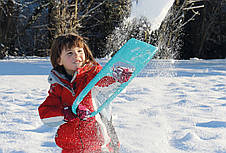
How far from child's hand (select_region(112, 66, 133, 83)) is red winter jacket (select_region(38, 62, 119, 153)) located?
4 cm

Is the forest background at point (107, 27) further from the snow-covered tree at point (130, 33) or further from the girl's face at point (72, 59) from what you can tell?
the girl's face at point (72, 59)

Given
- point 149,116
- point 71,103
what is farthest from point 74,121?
point 149,116

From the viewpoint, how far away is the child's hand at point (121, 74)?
66.1 inches

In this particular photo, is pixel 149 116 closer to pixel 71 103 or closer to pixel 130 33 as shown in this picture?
pixel 71 103

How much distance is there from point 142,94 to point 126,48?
2.54 m

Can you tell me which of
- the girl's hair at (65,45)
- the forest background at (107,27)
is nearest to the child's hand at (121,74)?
the girl's hair at (65,45)

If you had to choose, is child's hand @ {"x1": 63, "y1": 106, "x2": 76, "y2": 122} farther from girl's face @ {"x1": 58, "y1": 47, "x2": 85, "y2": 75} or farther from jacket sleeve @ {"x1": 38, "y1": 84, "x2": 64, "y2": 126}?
girl's face @ {"x1": 58, "y1": 47, "x2": 85, "y2": 75}

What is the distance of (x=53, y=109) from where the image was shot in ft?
5.24

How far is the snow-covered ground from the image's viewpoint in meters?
2.31

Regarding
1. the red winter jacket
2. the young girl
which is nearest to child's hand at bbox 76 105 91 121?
the young girl

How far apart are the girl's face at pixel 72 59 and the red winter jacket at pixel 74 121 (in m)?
0.06

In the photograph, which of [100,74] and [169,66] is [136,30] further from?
[100,74]

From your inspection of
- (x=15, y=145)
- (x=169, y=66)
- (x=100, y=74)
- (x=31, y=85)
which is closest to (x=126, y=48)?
(x=100, y=74)

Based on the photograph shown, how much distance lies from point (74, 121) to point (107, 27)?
35.0ft
